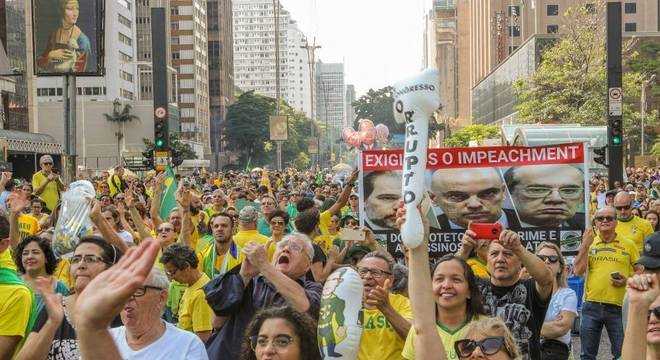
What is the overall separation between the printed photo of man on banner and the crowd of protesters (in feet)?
1.09

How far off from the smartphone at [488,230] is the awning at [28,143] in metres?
48.1

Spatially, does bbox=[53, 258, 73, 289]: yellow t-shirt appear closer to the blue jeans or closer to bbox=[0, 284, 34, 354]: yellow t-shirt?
bbox=[0, 284, 34, 354]: yellow t-shirt

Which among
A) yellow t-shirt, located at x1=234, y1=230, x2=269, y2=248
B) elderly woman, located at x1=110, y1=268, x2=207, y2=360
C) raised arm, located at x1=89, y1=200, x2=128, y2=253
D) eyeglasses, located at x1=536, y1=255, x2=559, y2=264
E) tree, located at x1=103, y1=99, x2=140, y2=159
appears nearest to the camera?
elderly woman, located at x1=110, y1=268, x2=207, y2=360

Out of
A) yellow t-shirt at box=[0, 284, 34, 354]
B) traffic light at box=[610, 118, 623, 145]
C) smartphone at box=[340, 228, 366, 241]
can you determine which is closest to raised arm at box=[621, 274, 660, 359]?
yellow t-shirt at box=[0, 284, 34, 354]

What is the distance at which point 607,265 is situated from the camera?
370 inches

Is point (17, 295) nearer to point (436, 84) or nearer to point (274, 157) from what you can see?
point (436, 84)

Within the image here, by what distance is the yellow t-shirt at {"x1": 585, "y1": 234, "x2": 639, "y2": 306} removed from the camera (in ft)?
30.0

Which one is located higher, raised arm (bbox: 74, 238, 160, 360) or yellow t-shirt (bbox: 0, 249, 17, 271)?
raised arm (bbox: 74, 238, 160, 360)

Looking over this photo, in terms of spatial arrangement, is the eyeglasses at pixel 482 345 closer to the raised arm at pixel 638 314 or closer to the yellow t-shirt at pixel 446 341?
the raised arm at pixel 638 314

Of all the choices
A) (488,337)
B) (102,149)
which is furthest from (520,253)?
(102,149)

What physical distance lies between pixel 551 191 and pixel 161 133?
15176 mm

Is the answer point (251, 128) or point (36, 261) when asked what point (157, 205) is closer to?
point (36, 261)

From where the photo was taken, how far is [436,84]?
146 inches

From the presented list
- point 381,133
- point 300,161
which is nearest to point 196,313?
point 381,133
